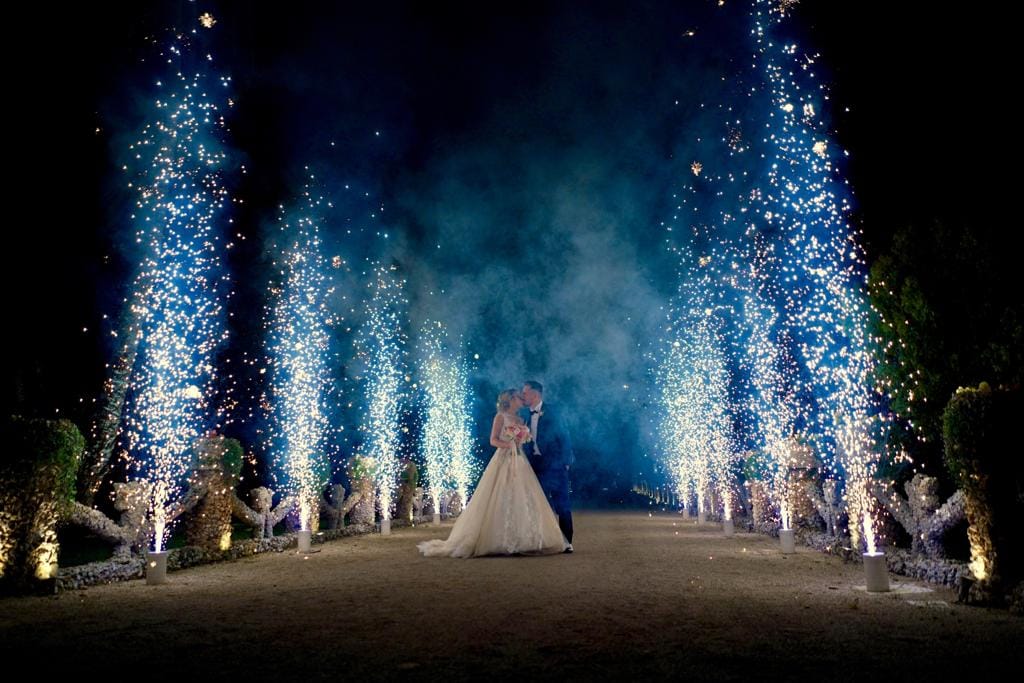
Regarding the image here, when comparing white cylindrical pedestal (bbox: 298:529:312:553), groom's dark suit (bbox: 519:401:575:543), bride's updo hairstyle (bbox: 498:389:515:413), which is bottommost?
white cylindrical pedestal (bbox: 298:529:312:553)

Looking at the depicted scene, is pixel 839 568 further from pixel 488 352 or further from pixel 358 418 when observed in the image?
pixel 488 352

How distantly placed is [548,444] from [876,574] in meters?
6.24

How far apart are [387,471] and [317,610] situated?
13.4 meters

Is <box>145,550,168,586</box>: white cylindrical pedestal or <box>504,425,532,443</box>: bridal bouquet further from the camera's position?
<box>504,425,532,443</box>: bridal bouquet

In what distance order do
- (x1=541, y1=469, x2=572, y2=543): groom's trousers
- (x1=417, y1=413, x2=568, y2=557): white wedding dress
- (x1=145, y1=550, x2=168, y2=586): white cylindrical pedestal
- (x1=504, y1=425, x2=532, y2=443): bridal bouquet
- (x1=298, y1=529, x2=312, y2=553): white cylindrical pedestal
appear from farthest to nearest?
1. (x1=298, y1=529, x2=312, y2=553): white cylindrical pedestal
2. (x1=504, y1=425, x2=532, y2=443): bridal bouquet
3. (x1=541, y1=469, x2=572, y2=543): groom's trousers
4. (x1=417, y1=413, x2=568, y2=557): white wedding dress
5. (x1=145, y1=550, x2=168, y2=586): white cylindrical pedestal

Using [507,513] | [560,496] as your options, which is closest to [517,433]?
[560,496]

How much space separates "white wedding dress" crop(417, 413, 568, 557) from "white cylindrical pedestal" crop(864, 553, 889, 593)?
518 cm

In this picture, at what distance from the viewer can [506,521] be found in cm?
1129

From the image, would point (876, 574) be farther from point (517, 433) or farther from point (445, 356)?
point (445, 356)

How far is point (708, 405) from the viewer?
22.6m

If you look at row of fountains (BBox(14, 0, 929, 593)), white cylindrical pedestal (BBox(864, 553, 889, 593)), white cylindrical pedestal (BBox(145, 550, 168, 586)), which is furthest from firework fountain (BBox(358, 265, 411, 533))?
white cylindrical pedestal (BBox(864, 553, 889, 593))

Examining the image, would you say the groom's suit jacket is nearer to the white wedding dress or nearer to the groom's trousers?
the groom's trousers

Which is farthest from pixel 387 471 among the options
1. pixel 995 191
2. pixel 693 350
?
pixel 995 191

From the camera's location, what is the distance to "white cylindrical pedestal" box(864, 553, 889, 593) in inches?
276
